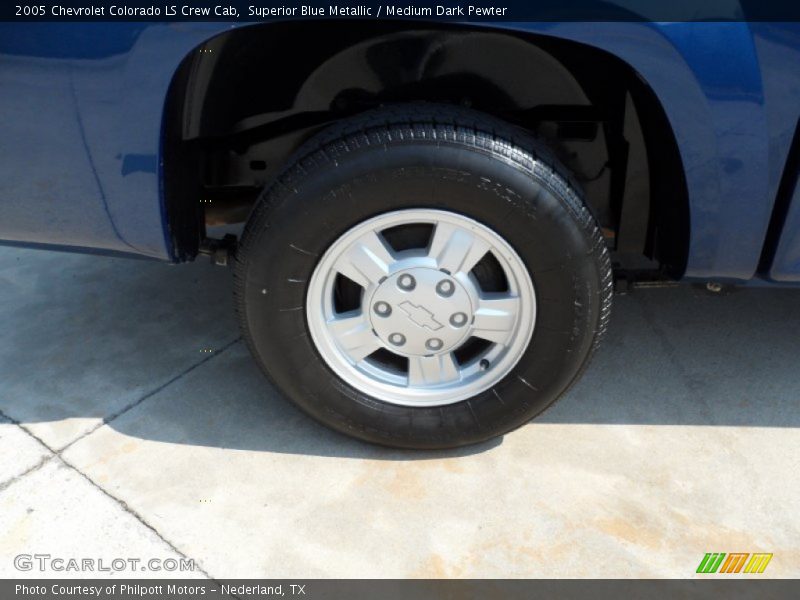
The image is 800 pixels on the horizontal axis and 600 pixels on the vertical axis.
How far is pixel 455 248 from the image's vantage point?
6.90ft

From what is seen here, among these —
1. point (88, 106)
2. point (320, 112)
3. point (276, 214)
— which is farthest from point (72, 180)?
point (320, 112)

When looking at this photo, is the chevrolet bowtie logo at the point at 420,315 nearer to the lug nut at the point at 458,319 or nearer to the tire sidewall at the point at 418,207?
the lug nut at the point at 458,319

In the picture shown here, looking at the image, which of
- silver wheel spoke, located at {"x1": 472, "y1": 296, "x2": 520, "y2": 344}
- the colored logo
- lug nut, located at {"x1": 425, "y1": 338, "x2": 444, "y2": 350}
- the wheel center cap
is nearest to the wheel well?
silver wheel spoke, located at {"x1": 472, "y1": 296, "x2": 520, "y2": 344}

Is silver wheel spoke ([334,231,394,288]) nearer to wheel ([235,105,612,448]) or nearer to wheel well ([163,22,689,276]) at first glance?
wheel ([235,105,612,448])

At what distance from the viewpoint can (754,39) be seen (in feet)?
5.86

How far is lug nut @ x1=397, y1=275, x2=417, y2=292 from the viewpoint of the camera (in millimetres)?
2148

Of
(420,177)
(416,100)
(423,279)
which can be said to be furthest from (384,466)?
(416,100)

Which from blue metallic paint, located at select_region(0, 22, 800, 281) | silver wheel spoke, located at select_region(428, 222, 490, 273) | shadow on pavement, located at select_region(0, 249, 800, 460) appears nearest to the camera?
blue metallic paint, located at select_region(0, 22, 800, 281)

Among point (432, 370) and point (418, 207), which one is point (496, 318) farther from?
point (418, 207)

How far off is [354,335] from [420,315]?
0.66 feet

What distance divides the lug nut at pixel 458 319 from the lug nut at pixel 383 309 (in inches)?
6.8

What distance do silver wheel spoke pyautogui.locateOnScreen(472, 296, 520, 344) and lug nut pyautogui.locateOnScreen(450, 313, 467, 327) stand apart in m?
Answer: 0.03

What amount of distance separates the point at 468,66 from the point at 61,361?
1.71 metres

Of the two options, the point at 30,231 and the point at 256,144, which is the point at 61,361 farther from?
the point at 256,144
